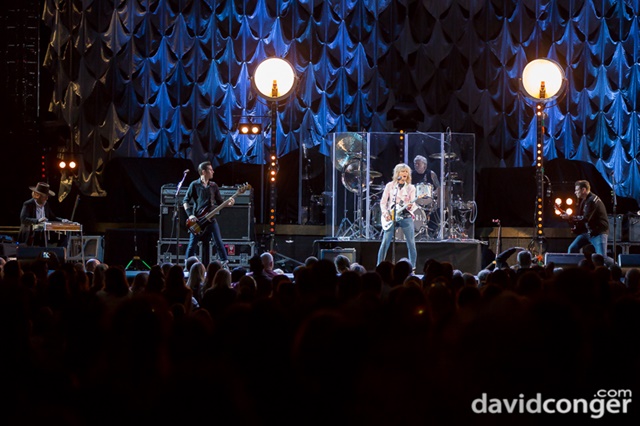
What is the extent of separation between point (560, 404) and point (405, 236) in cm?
1211

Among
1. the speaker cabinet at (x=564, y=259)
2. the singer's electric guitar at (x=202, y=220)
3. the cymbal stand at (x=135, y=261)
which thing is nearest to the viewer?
the speaker cabinet at (x=564, y=259)

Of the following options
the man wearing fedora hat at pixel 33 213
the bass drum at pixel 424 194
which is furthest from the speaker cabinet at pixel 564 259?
the man wearing fedora hat at pixel 33 213

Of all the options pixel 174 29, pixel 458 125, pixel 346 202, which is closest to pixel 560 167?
pixel 458 125

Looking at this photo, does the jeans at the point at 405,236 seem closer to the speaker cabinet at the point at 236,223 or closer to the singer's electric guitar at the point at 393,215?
the singer's electric guitar at the point at 393,215

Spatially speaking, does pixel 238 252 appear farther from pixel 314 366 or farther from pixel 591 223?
pixel 314 366

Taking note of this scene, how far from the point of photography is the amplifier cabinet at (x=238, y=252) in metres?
17.7

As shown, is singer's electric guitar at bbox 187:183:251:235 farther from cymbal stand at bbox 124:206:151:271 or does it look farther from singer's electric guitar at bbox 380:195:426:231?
singer's electric guitar at bbox 380:195:426:231

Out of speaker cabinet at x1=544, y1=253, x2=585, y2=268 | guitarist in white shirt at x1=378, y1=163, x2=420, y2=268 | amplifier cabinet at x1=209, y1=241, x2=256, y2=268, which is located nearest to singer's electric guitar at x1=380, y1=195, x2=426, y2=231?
guitarist in white shirt at x1=378, y1=163, x2=420, y2=268

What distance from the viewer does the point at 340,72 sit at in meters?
21.0

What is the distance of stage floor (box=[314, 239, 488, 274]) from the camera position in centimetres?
1648

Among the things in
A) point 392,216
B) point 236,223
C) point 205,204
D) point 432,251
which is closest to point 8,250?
point 205,204

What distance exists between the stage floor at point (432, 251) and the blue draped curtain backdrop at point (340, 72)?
4741 millimetres

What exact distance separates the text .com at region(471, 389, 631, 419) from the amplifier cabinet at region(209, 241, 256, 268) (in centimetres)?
1439

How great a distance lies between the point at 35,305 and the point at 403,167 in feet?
33.6
